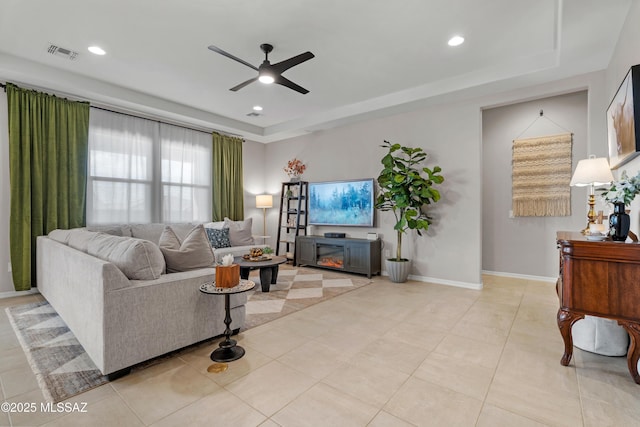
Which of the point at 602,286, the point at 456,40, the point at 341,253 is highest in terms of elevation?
the point at 456,40

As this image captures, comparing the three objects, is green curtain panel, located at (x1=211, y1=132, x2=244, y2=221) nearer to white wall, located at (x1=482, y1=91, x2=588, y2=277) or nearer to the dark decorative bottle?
white wall, located at (x1=482, y1=91, x2=588, y2=277)

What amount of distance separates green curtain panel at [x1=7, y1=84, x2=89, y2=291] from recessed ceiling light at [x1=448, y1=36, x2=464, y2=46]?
490 centimetres

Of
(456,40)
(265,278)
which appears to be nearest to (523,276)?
(456,40)

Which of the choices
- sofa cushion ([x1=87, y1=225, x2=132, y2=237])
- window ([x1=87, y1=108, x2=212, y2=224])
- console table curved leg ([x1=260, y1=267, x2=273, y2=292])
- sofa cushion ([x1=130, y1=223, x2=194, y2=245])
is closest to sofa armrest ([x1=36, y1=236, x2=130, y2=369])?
sofa cushion ([x1=87, y1=225, x2=132, y2=237])

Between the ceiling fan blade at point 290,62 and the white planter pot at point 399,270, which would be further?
the white planter pot at point 399,270

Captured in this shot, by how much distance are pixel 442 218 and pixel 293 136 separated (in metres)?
3.60

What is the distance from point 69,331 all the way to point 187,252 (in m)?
1.38

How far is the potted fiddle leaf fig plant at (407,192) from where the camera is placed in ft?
14.1

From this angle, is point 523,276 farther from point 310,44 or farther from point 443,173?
point 310,44

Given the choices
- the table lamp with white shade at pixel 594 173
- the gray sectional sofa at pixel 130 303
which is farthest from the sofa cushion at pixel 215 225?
the table lamp with white shade at pixel 594 173

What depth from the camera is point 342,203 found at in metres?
5.52

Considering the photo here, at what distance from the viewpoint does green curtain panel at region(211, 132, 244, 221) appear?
5.91m

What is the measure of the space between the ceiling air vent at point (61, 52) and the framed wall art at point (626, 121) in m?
5.20

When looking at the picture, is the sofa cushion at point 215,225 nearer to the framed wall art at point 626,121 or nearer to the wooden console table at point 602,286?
the wooden console table at point 602,286
